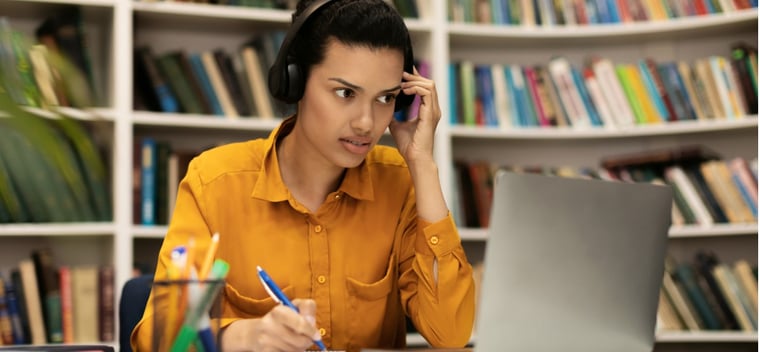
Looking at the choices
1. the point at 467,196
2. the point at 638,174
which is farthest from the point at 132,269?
the point at 638,174

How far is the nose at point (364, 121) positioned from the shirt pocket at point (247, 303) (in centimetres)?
28

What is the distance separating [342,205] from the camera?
4.61ft

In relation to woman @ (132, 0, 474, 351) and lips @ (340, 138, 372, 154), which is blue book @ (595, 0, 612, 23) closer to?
woman @ (132, 0, 474, 351)

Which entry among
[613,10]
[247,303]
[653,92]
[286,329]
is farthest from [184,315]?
[613,10]

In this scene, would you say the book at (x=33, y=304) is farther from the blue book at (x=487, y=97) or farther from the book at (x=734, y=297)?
the book at (x=734, y=297)

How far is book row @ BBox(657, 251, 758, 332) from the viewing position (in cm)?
261

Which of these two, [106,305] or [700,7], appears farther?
[700,7]

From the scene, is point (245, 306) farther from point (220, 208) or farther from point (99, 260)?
point (99, 260)

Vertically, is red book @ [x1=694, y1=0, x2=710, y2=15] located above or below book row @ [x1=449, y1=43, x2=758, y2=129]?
above

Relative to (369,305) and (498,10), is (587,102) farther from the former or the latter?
(369,305)

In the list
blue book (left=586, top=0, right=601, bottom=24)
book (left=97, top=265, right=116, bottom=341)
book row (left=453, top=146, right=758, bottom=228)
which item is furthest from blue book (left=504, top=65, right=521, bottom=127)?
book (left=97, top=265, right=116, bottom=341)

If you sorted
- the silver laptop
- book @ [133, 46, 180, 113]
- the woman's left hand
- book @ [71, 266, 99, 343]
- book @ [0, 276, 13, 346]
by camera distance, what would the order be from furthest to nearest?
book @ [133, 46, 180, 113] → book @ [71, 266, 99, 343] → book @ [0, 276, 13, 346] → the woman's left hand → the silver laptop

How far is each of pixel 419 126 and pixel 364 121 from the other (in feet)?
0.54

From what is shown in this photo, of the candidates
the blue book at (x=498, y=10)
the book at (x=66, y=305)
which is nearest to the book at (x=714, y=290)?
the blue book at (x=498, y=10)
